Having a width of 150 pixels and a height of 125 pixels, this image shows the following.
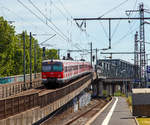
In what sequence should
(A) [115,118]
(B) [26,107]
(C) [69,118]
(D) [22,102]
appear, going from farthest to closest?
(C) [69,118] → (A) [115,118] → (B) [26,107] → (D) [22,102]

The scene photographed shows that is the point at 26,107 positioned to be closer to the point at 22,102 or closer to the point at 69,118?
the point at 22,102

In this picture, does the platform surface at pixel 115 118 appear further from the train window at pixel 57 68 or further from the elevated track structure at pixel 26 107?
the train window at pixel 57 68

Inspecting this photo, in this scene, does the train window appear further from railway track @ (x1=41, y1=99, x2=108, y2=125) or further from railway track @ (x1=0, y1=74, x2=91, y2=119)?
railway track @ (x1=0, y1=74, x2=91, y2=119)

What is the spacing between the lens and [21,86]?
38531 millimetres

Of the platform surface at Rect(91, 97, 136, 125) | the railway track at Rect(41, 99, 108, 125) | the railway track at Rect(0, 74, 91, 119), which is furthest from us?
the railway track at Rect(41, 99, 108, 125)

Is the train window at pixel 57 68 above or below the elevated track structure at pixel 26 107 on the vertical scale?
above

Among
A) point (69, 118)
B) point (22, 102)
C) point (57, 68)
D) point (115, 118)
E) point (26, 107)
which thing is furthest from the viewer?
point (57, 68)

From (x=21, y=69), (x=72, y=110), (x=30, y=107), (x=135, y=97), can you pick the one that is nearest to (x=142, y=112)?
(x=135, y=97)

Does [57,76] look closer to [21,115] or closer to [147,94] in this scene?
[147,94]

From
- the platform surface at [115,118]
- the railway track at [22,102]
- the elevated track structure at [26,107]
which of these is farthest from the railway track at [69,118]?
the railway track at [22,102]

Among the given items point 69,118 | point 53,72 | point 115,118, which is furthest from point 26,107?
point 69,118

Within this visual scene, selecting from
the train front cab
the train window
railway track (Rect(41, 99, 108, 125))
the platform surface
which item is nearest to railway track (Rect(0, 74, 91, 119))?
railway track (Rect(41, 99, 108, 125))

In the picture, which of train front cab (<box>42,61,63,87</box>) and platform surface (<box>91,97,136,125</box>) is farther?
train front cab (<box>42,61,63,87</box>)

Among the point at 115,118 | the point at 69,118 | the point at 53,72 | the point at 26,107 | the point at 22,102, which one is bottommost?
the point at 69,118
